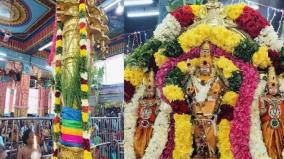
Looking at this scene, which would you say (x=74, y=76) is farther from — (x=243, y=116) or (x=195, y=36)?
(x=243, y=116)

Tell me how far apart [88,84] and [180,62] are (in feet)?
2.53

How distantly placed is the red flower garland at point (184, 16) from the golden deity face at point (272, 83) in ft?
2.60

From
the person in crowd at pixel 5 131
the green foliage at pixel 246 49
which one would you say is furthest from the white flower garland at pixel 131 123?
the person in crowd at pixel 5 131

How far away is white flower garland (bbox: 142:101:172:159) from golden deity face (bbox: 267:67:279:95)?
80 centimetres

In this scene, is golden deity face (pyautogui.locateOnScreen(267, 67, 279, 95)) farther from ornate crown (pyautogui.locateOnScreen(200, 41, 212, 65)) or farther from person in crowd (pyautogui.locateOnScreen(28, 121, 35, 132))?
person in crowd (pyautogui.locateOnScreen(28, 121, 35, 132))

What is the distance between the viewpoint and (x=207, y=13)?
2.82 meters

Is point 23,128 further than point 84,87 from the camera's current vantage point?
Yes

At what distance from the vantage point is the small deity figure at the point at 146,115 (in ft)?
9.52

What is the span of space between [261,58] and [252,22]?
0.33 meters

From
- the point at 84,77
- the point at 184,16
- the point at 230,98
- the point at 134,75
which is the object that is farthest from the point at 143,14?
the point at 230,98

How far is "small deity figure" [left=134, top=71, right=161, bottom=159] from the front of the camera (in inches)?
114

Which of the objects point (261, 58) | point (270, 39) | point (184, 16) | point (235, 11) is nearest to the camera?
point (261, 58)

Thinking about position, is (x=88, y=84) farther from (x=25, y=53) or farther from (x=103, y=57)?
(x=25, y=53)

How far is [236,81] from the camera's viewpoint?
257cm
